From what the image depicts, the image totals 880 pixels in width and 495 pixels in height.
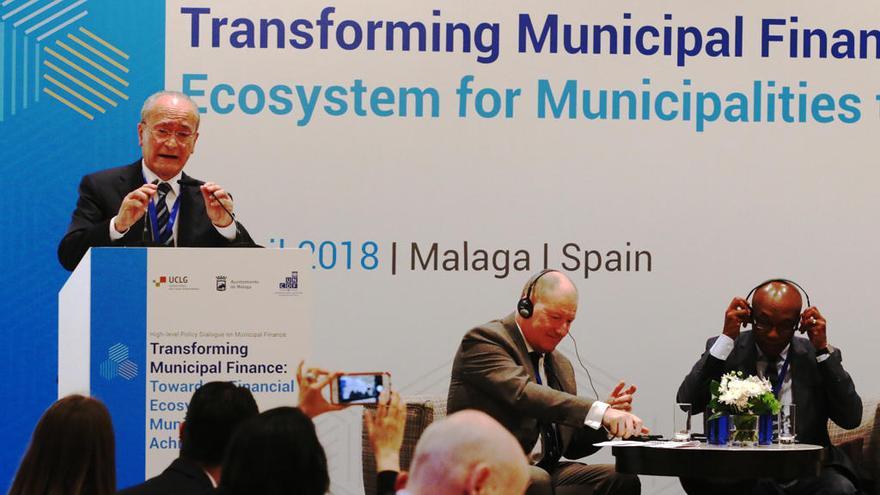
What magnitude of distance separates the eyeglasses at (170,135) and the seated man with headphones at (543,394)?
5.60 ft

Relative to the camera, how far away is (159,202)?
657cm

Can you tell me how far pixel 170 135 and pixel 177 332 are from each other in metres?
2.25

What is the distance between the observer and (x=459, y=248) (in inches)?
293

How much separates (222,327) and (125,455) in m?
0.54

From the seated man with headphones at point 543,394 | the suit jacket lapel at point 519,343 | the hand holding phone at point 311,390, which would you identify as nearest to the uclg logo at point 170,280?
the hand holding phone at point 311,390

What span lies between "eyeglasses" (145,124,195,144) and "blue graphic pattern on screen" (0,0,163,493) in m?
0.53

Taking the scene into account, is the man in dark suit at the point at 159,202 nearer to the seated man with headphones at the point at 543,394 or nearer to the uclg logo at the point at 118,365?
the uclg logo at the point at 118,365

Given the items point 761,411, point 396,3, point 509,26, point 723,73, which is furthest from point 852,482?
point 396,3

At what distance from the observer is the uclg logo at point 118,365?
185 inches

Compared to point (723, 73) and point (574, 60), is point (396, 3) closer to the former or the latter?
point (574, 60)

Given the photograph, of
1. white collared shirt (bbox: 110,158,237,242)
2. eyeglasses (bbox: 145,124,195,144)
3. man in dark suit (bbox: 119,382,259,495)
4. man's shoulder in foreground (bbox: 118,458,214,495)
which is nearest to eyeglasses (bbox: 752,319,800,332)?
white collared shirt (bbox: 110,158,237,242)

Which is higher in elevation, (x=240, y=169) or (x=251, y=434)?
(x=240, y=169)

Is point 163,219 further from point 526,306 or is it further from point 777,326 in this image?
point 777,326

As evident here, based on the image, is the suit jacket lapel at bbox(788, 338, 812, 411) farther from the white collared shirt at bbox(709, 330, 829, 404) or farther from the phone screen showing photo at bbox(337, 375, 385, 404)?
the phone screen showing photo at bbox(337, 375, 385, 404)
